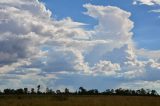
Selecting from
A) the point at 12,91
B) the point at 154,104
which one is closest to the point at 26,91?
the point at 12,91

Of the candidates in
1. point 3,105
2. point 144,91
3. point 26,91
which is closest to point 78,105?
point 3,105

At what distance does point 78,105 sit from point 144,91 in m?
74.9

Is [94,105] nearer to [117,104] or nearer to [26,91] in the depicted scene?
[117,104]

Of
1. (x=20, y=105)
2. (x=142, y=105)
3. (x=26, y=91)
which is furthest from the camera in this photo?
(x=26, y=91)

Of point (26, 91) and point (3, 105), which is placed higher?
point (26, 91)

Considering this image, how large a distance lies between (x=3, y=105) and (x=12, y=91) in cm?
Result: 7137

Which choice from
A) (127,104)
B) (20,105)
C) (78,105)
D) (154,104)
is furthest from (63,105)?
(154,104)

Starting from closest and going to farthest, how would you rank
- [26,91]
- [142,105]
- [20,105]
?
1. [20,105]
2. [142,105]
3. [26,91]

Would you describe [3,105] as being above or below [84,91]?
below

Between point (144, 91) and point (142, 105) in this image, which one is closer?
point (142, 105)

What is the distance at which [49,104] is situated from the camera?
3706cm

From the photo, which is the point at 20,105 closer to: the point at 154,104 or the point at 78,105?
the point at 78,105

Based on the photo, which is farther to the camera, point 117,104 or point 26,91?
point 26,91

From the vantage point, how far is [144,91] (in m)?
109
